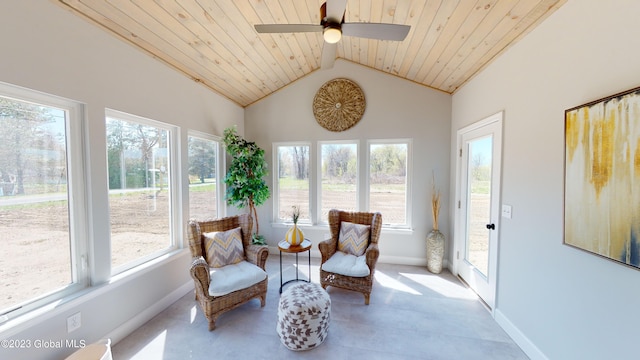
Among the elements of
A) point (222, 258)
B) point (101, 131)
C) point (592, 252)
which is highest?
point (101, 131)

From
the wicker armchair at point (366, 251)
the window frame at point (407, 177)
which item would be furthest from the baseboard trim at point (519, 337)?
the window frame at point (407, 177)

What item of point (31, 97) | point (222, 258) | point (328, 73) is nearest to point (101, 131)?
point (31, 97)

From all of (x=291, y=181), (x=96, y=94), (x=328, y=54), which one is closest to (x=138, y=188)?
(x=96, y=94)

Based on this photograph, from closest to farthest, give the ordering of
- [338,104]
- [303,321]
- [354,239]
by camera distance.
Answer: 1. [303,321]
2. [354,239]
3. [338,104]

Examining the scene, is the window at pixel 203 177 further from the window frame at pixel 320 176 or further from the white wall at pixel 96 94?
the window frame at pixel 320 176

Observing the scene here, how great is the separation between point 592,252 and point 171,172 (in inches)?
148

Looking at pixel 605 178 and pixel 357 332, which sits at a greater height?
pixel 605 178

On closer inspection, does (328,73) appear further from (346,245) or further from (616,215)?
(616,215)

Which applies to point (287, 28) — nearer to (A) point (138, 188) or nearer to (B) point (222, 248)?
(A) point (138, 188)

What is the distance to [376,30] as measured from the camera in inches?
70.5

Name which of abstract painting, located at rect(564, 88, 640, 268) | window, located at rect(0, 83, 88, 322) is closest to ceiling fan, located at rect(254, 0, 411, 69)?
abstract painting, located at rect(564, 88, 640, 268)

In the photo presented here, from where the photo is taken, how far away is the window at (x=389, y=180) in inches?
149

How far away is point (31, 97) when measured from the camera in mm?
1617

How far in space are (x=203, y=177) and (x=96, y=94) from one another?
63.2 inches
